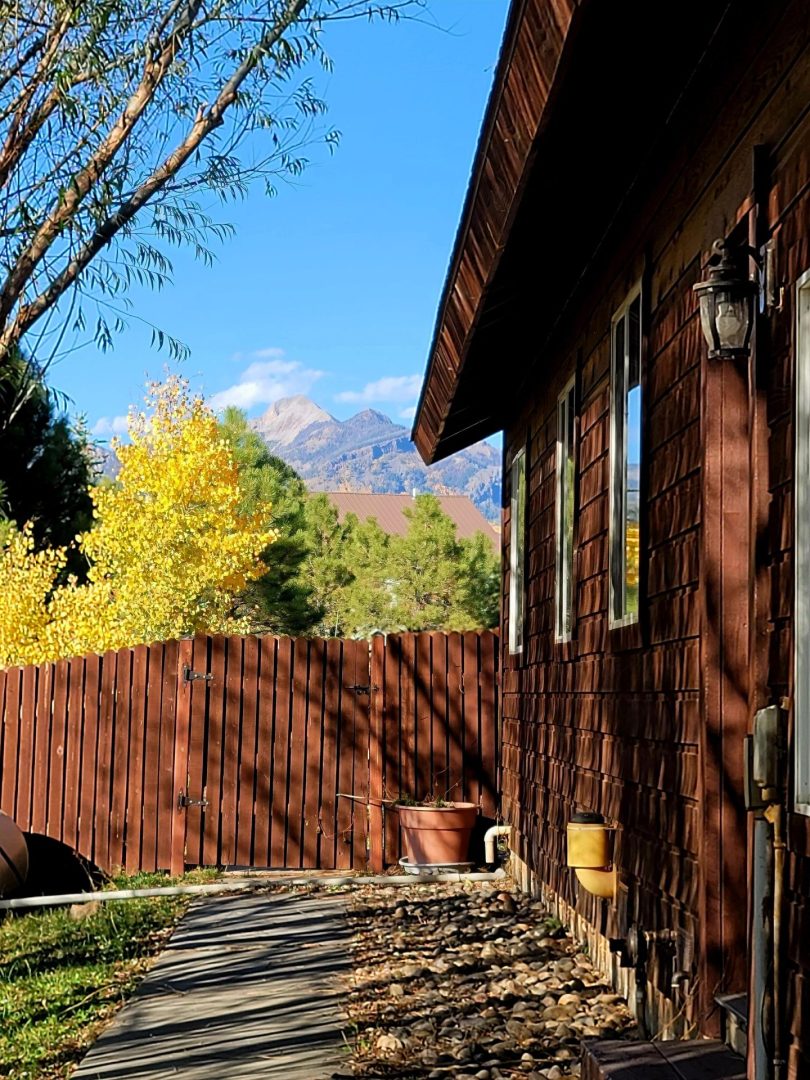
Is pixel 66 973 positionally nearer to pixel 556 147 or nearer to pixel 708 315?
pixel 556 147

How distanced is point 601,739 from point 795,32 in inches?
139

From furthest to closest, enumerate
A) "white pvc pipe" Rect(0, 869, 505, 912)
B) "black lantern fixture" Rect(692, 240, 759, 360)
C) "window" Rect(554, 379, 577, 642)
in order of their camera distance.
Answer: "white pvc pipe" Rect(0, 869, 505, 912) → "window" Rect(554, 379, 577, 642) → "black lantern fixture" Rect(692, 240, 759, 360)

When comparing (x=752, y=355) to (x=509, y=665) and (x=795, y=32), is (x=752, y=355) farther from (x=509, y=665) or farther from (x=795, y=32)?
(x=509, y=665)

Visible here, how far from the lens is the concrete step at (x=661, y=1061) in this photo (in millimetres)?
3604

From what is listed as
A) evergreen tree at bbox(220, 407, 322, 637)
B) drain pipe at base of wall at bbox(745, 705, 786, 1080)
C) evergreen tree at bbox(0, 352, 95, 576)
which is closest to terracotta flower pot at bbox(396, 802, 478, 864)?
drain pipe at base of wall at bbox(745, 705, 786, 1080)

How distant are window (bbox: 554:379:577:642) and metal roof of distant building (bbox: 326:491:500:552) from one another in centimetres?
6567

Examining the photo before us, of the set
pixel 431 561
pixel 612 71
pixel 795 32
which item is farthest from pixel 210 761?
pixel 431 561

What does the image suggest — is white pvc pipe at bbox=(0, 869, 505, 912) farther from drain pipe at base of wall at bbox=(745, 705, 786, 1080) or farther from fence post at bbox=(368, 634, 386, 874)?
drain pipe at base of wall at bbox=(745, 705, 786, 1080)

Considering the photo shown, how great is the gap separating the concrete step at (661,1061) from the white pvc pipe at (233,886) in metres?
5.79

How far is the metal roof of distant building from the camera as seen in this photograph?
7794cm

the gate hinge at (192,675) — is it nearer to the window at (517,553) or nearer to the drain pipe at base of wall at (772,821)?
the window at (517,553)

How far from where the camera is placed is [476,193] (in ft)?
17.3

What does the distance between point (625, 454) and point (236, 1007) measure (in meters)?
2.87

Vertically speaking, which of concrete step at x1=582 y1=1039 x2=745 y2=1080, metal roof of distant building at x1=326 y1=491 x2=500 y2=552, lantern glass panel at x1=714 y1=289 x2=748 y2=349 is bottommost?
concrete step at x1=582 y1=1039 x2=745 y2=1080
